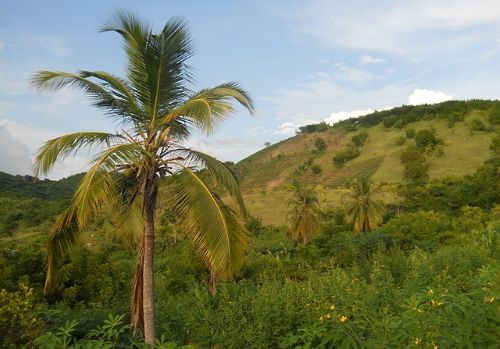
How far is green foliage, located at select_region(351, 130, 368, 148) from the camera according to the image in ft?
287

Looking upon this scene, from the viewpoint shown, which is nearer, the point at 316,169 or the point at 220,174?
the point at 220,174

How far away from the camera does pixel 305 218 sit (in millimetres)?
35500

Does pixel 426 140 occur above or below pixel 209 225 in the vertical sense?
above

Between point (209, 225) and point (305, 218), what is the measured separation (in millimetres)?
29273

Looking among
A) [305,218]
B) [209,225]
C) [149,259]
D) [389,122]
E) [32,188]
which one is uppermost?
[389,122]

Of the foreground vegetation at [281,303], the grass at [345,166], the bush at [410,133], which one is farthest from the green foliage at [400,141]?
the foreground vegetation at [281,303]

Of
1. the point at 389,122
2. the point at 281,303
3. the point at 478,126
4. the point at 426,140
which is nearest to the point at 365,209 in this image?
the point at 281,303

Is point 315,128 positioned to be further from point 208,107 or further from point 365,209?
point 208,107

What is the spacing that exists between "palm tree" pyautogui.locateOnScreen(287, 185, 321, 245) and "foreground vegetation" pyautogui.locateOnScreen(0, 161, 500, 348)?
301 inches

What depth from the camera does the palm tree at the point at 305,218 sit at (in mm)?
35469

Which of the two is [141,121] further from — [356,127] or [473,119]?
[356,127]

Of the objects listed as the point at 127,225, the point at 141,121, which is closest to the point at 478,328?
the point at 141,121

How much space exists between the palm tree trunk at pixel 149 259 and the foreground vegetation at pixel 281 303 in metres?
0.47

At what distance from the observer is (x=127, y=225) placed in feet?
30.2
